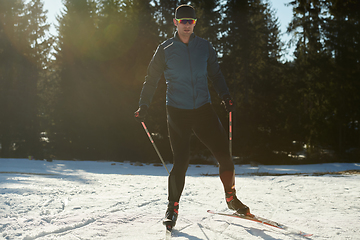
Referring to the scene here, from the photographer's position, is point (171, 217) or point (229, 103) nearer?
point (171, 217)

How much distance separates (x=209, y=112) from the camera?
326 centimetres

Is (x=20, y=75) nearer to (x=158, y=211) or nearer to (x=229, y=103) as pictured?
(x=158, y=211)

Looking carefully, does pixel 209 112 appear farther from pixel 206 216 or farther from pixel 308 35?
pixel 308 35

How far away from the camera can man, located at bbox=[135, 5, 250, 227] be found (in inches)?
125

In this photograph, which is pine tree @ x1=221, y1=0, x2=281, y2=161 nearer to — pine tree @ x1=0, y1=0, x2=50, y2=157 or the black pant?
pine tree @ x1=0, y1=0, x2=50, y2=157

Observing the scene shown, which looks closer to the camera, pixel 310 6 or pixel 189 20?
pixel 189 20

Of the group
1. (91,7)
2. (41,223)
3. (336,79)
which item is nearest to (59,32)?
(91,7)

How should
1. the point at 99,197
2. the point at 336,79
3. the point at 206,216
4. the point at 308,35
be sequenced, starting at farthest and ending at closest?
the point at 308,35 < the point at 336,79 < the point at 99,197 < the point at 206,216

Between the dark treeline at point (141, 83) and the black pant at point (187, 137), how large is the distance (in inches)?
541

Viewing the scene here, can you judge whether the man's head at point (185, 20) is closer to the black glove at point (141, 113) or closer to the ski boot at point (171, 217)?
the black glove at point (141, 113)

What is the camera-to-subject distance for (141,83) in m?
17.0

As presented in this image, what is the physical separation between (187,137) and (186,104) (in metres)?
0.32

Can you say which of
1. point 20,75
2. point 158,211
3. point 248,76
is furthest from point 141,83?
point 158,211

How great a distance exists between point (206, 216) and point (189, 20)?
2.12 m
